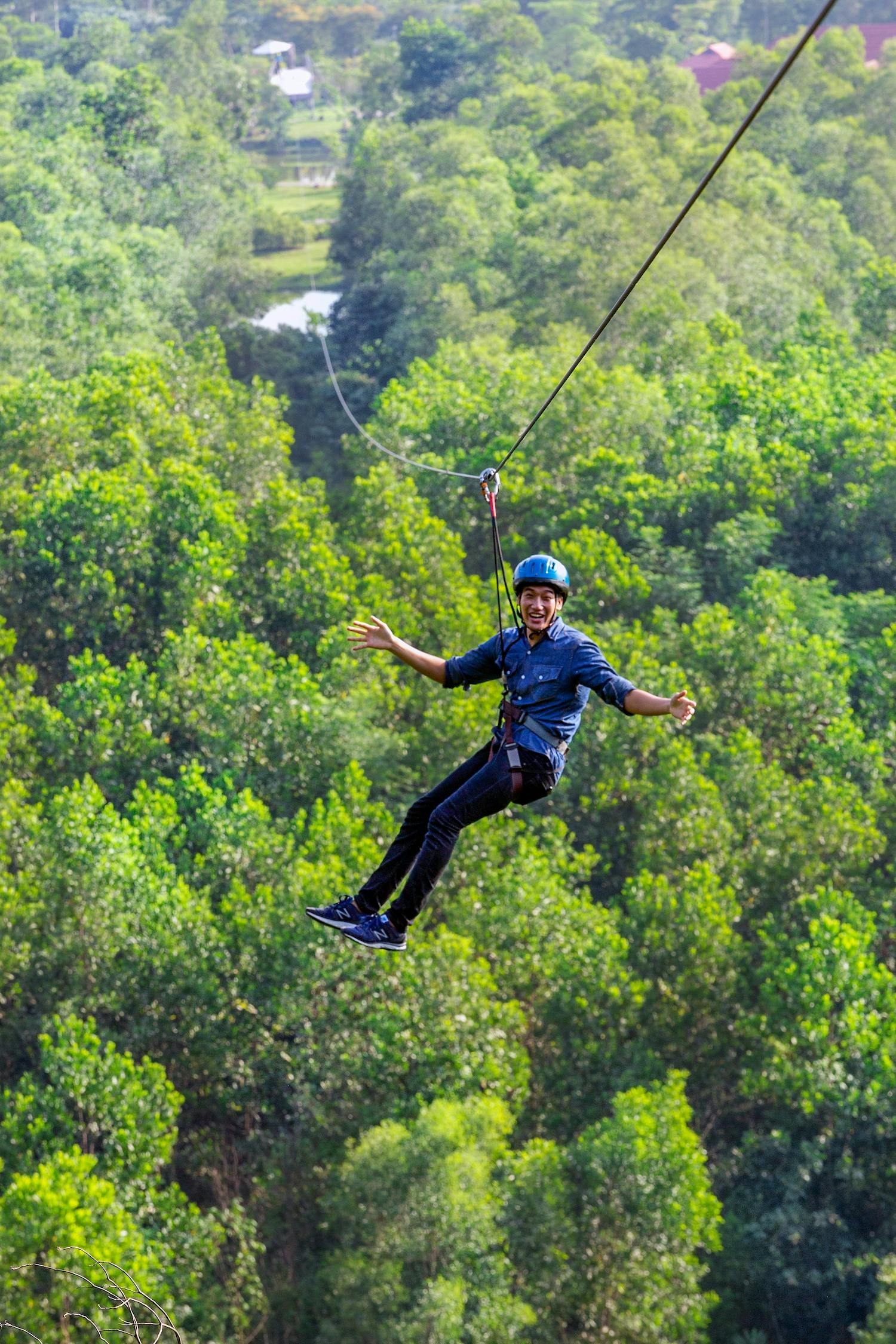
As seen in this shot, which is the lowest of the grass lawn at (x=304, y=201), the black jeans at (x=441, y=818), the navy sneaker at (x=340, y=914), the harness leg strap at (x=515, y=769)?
the grass lawn at (x=304, y=201)

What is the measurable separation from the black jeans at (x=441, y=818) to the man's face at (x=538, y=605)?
0.61 metres

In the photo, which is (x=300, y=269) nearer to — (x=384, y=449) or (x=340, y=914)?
(x=384, y=449)

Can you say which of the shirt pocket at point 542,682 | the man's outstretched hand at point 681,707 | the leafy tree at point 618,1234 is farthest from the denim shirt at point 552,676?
the leafy tree at point 618,1234

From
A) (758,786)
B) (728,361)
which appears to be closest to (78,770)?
(758,786)

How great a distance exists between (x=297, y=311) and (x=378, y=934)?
52822mm

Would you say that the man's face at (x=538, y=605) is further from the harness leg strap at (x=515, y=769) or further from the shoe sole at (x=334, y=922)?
the shoe sole at (x=334, y=922)

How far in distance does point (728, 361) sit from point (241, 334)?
20.8 metres

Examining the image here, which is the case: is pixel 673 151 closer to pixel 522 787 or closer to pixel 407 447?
pixel 407 447

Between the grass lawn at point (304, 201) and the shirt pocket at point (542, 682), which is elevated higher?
the shirt pocket at point (542, 682)

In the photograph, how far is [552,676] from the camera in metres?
8.16

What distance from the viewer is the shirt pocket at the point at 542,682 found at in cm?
816

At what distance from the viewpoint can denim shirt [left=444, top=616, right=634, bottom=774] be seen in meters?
8.12

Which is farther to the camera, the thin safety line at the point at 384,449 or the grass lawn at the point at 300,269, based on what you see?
the grass lawn at the point at 300,269

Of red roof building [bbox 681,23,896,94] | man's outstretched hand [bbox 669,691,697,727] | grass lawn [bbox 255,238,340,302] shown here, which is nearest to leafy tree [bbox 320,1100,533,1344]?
man's outstretched hand [bbox 669,691,697,727]
